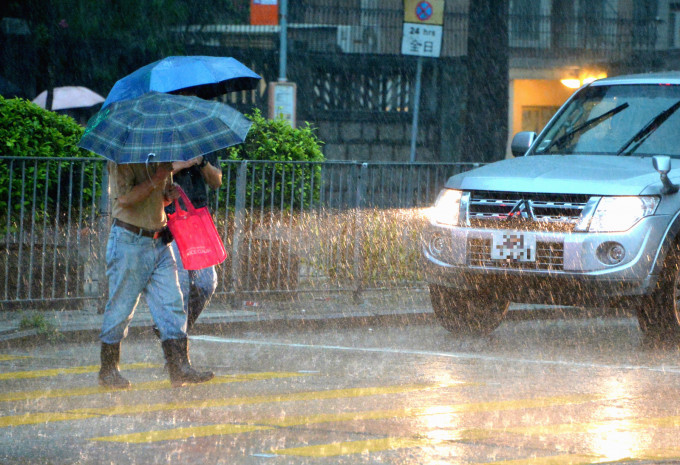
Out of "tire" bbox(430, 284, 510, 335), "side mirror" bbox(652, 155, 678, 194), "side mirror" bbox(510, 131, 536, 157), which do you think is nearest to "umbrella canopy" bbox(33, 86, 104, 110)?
"side mirror" bbox(510, 131, 536, 157)

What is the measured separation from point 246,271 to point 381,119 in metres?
15.3

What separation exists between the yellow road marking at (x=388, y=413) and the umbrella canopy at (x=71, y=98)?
16.9m

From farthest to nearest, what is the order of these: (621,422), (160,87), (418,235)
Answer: (418,235) → (160,87) → (621,422)

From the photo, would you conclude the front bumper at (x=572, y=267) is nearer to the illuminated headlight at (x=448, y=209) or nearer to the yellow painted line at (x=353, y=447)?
the illuminated headlight at (x=448, y=209)

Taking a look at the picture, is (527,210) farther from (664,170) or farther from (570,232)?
(664,170)

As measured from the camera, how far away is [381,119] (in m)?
27.1

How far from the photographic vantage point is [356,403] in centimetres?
749

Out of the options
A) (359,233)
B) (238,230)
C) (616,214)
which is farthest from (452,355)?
(359,233)

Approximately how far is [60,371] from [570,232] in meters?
3.65

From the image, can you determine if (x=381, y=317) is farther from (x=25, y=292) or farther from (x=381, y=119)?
(x=381, y=119)

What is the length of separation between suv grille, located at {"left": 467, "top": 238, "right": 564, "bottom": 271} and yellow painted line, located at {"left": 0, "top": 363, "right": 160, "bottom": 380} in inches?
98.5

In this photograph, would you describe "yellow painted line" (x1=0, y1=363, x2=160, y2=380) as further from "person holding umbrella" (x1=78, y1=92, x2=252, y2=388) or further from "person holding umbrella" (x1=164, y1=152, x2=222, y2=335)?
"person holding umbrella" (x1=78, y1=92, x2=252, y2=388)

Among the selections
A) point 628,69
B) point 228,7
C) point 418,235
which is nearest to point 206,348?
point 418,235

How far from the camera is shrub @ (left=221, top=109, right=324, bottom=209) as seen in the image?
12336 millimetres
